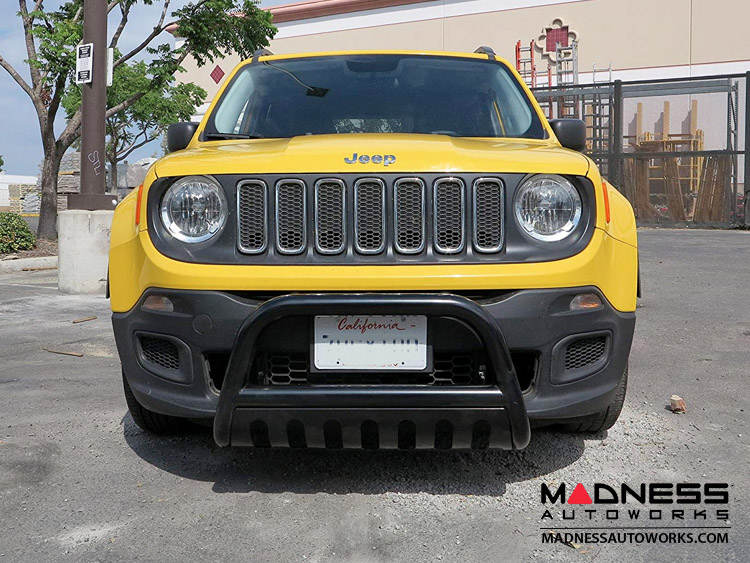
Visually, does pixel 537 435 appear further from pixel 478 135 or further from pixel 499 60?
pixel 499 60

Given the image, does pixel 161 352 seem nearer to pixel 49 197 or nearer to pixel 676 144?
pixel 49 197

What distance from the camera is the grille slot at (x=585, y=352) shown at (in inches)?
109

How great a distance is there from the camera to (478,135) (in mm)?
3762

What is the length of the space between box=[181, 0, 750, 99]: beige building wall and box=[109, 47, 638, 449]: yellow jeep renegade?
21.3m

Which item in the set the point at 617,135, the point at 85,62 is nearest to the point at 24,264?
the point at 85,62

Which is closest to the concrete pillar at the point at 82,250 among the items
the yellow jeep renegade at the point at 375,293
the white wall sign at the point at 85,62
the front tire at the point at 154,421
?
the white wall sign at the point at 85,62

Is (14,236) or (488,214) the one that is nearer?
(488,214)

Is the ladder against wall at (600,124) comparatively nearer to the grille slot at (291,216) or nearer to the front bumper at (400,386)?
the front bumper at (400,386)

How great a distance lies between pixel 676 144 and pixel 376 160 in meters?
15.5

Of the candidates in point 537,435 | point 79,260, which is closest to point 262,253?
point 537,435

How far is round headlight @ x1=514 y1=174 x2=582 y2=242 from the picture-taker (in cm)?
277

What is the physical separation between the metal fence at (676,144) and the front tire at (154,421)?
15164 millimetres

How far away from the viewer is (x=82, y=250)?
824cm

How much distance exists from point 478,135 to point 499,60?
2.60 ft
